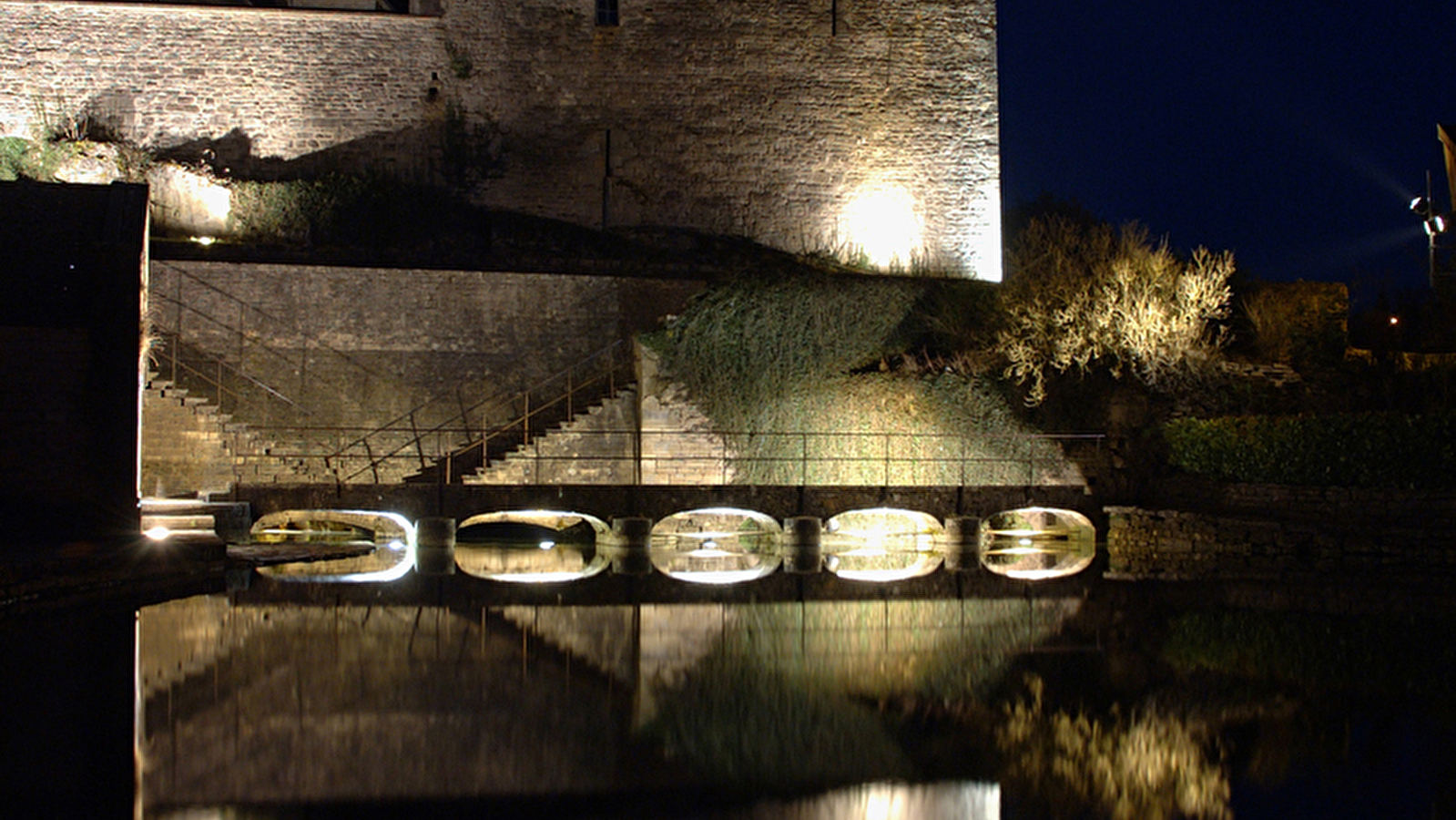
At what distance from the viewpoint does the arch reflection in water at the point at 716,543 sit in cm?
1292

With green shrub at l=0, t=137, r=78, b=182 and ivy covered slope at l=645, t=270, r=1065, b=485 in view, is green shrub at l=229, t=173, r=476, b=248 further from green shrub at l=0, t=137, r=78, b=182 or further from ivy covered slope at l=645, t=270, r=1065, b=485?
ivy covered slope at l=645, t=270, r=1065, b=485

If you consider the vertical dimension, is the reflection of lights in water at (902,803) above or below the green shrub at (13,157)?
below

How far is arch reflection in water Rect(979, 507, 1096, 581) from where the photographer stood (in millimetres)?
12906

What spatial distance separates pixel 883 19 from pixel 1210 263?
8558 millimetres

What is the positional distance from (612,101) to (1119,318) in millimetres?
10324

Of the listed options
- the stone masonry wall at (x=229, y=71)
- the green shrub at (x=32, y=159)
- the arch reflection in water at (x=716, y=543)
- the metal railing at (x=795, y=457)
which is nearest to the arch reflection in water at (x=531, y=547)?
the arch reflection in water at (x=716, y=543)

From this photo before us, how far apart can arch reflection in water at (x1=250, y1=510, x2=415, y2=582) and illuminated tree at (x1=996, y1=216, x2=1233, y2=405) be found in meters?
8.61

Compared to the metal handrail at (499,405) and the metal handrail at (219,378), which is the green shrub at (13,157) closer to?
the metal handrail at (219,378)

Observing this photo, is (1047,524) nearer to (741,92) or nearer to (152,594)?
(741,92)

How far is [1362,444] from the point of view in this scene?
14062 mm

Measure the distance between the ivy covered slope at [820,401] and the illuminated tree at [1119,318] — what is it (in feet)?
2.79

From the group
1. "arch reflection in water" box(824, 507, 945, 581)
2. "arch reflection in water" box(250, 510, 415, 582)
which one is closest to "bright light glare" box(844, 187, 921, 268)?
"arch reflection in water" box(824, 507, 945, 581)

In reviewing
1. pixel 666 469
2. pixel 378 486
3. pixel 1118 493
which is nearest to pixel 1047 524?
pixel 1118 493

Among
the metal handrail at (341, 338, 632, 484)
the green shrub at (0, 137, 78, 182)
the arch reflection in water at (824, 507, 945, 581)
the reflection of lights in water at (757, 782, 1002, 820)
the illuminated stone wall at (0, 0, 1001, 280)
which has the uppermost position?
the illuminated stone wall at (0, 0, 1001, 280)
